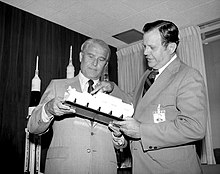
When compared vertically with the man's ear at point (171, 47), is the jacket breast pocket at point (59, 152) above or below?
below

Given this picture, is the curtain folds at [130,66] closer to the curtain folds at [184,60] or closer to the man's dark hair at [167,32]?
the curtain folds at [184,60]

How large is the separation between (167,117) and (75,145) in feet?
2.14

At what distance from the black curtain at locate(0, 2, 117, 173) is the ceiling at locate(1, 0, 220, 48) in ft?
0.50

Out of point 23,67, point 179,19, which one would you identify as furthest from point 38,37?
point 179,19

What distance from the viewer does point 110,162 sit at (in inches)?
A: 77.8

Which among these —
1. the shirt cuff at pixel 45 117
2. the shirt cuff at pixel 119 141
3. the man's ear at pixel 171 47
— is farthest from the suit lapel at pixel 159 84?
the shirt cuff at pixel 45 117

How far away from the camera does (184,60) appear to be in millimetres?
4098

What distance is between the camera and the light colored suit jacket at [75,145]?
1841 mm

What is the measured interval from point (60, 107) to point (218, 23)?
3.16 m

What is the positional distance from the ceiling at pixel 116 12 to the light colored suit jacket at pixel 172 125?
2069 millimetres

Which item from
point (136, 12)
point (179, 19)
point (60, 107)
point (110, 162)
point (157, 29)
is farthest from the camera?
point (179, 19)

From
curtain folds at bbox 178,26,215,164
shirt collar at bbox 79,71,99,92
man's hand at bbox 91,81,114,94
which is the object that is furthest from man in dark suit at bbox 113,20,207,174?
curtain folds at bbox 178,26,215,164

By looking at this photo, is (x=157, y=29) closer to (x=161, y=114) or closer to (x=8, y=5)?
(x=161, y=114)

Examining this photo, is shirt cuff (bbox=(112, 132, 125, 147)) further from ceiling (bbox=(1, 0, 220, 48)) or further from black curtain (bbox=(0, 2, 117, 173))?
ceiling (bbox=(1, 0, 220, 48))
